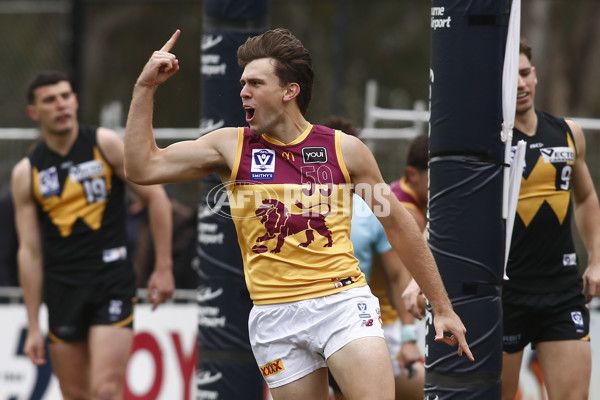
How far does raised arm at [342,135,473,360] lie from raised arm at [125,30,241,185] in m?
0.57

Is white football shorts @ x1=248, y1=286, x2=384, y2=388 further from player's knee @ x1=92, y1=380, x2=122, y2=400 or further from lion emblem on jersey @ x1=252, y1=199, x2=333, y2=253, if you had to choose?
player's knee @ x1=92, y1=380, x2=122, y2=400

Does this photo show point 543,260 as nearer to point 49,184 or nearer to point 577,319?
point 577,319

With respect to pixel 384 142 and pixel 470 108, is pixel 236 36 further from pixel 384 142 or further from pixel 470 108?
pixel 384 142

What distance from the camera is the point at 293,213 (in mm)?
4652

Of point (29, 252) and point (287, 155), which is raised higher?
point (287, 155)

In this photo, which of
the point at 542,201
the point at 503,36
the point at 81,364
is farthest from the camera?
the point at 81,364

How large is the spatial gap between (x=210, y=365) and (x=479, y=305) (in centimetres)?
201

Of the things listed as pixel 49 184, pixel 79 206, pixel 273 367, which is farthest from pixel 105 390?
pixel 273 367

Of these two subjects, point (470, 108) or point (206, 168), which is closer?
point (206, 168)

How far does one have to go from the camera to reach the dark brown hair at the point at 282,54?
15.4ft

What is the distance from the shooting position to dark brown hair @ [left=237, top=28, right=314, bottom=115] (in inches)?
185

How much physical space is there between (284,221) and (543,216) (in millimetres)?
2207

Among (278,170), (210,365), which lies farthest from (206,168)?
(210,365)

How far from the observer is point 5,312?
30.3 feet
